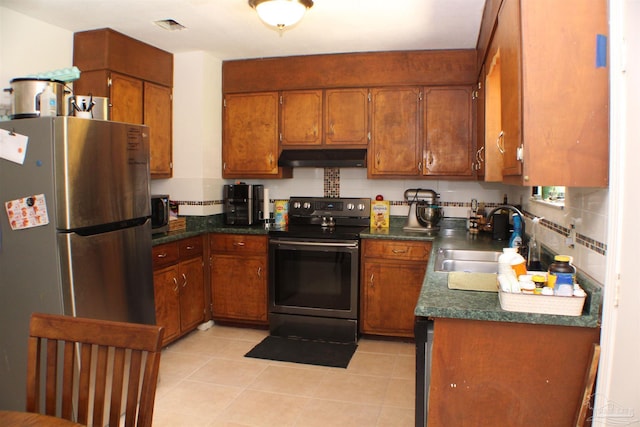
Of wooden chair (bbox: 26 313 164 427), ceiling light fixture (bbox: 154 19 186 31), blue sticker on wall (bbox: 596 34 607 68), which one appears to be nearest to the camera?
wooden chair (bbox: 26 313 164 427)

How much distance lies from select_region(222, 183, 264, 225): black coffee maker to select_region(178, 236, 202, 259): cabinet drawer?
388 millimetres

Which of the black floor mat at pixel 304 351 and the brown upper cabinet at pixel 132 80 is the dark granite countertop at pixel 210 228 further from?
the black floor mat at pixel 304 351

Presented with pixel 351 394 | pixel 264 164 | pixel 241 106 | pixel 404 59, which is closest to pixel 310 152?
pixel 264 164

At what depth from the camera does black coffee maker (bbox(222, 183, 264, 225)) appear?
13.9 feet

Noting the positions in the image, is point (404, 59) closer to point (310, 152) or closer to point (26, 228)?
point (310, 152)

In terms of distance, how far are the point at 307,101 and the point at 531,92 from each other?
9.04ft

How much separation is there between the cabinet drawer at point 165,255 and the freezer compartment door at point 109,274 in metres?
0.49

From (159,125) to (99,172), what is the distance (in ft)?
5.28

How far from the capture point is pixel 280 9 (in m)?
2.75

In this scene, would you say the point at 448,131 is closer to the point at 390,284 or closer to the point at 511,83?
the point at 390,284

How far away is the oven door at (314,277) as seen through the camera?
382 centimetres

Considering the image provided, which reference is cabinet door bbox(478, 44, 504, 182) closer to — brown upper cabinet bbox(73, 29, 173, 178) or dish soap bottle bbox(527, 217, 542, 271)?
dish soap bottle bbox(527, 217, 542, 271)

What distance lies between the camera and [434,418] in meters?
1.79

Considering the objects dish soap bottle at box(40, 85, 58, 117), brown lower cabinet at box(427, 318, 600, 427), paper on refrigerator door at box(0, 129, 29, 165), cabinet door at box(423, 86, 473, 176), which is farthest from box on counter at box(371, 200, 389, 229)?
paper on refrigerator door at box(0, 129, 29, 165)
